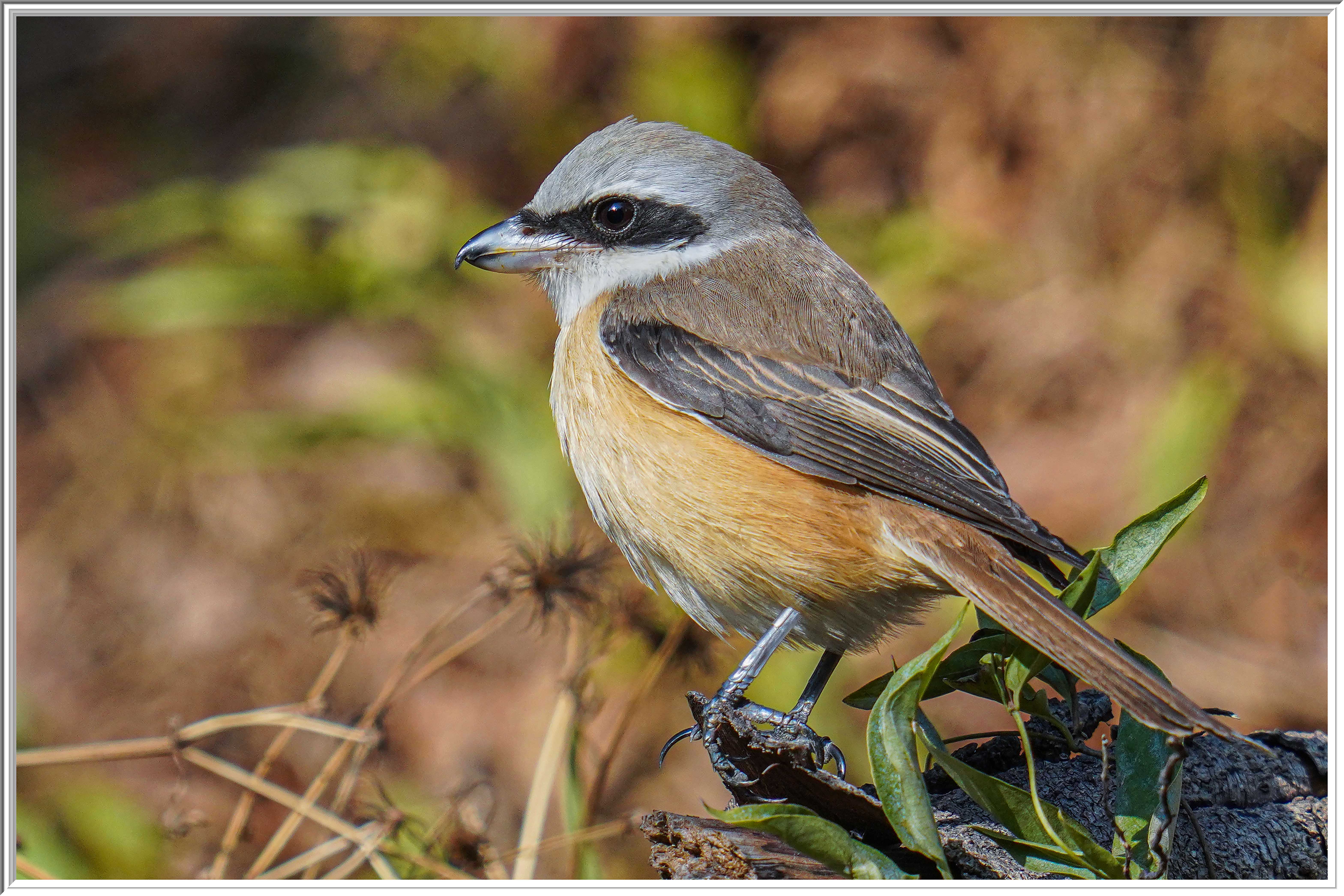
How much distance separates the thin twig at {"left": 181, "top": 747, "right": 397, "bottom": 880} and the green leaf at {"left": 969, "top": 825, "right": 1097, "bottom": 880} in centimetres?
130

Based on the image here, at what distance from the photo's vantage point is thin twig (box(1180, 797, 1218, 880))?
91.5 inches

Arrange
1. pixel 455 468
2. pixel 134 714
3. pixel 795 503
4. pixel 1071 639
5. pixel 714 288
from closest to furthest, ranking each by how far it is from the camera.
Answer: pixel 1071 639 → pixel 795 503 → pixel 714 288 → pixel 134 714 → pixel 455 468

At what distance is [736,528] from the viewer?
247cm

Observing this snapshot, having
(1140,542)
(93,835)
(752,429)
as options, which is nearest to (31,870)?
(93,835)

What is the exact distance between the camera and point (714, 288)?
114 inches

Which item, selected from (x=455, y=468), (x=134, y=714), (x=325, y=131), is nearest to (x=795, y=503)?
(x=455, y=468)

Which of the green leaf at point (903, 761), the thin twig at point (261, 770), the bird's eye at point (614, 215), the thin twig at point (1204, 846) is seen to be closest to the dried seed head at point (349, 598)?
the thin twig at point (261, 770)

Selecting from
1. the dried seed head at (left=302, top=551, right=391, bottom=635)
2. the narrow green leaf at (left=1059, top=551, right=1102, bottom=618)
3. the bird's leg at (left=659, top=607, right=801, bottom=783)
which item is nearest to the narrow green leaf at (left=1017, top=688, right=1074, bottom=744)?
the narrow green leaf at (left=1059, top=551, right=1102, bottom=618)

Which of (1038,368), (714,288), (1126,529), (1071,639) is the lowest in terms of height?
(1071,639)

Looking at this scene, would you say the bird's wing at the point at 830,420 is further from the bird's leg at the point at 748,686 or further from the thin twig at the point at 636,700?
the thin twig at the point at 636,700

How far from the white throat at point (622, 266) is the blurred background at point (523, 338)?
1.68 meters

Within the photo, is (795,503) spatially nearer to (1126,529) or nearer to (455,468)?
(1126,529)

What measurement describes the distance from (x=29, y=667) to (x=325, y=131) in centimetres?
315

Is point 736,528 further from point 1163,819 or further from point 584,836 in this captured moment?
point 1163,819
